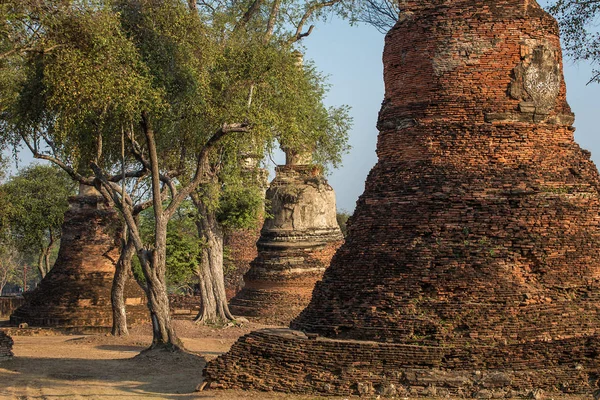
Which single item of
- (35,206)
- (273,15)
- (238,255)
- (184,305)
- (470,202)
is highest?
(273,15)

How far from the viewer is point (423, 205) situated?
1082 cm

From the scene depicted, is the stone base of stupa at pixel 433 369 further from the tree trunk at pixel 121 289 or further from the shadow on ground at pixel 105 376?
the tree trunk at pixel 121 289

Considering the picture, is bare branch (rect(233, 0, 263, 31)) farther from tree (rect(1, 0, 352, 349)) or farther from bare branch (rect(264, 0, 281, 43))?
tree (rect(1, 0, 352, 349))

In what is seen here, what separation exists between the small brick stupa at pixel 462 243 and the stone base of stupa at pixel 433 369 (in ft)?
0.05

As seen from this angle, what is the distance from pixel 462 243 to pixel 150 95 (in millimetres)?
6394

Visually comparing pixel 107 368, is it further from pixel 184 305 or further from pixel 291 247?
pixel 184 305

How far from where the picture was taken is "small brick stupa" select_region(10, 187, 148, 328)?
65.7ft

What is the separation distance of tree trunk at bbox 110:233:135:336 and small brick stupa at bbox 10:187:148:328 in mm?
1440

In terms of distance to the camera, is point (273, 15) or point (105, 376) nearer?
point (105, 376)

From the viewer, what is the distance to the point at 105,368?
14.1 meters

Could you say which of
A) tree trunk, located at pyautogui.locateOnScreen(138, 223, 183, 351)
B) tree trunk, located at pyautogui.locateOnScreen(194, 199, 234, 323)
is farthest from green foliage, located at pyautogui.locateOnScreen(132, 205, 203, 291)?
tree trunk, located at pyautogui.locateOnScreen(138, 223, 183, 351)

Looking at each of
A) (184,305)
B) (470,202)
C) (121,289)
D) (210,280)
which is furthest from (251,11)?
(470,202)

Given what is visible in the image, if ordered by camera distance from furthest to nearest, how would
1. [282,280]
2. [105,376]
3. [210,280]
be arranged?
[282,280]
[210,280]
[105,376]

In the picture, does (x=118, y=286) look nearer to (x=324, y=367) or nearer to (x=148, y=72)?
(x=148, y=72)
